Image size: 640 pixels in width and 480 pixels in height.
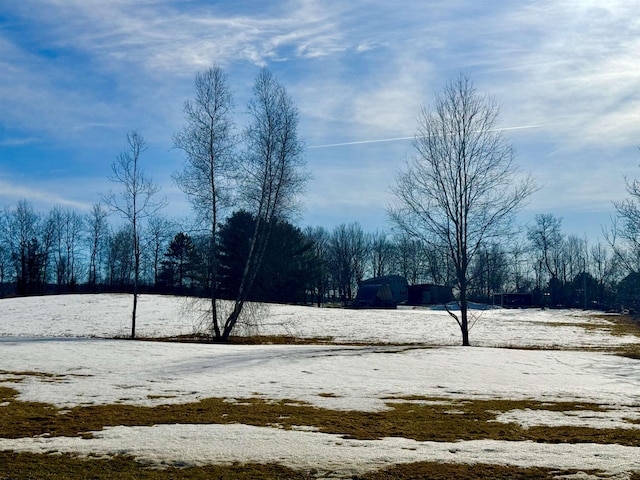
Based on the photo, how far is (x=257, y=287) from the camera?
1206 inches

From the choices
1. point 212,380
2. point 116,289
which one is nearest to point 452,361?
point 212,380

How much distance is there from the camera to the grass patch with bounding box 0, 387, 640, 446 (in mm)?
8305

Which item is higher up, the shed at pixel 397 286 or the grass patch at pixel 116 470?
the shed at pixel 397 286

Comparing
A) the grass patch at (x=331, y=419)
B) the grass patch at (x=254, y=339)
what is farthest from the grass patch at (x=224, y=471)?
the grass patch at (x=254, y=339)

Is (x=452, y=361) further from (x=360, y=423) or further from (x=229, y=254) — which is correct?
(x=229, y=254)

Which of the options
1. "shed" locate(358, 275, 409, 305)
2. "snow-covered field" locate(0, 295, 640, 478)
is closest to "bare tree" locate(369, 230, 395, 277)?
"shed" locate(358, 275, 409, 305)

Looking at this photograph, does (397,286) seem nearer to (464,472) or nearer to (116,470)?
(464,472)

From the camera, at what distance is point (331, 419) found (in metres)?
9.40

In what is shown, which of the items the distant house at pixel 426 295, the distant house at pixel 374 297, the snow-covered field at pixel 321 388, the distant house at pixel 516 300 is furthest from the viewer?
the distant house at pixel 516 300

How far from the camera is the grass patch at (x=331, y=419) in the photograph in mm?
8305

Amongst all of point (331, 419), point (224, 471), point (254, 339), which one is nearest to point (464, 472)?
point (224, 471)

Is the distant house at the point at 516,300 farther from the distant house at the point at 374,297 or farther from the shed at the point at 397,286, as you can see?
the distant house at the point at 374,297

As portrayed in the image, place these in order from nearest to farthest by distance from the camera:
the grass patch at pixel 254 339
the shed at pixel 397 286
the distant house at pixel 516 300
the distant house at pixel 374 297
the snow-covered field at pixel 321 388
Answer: the snow-covered field at pixel 321 388 < the grass patch at pixel 254 339 < the distant house at pixel 374 297 < the shed at pixel 397 286 < the distant house at pixel 516 300

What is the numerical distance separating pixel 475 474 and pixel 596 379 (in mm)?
10099
